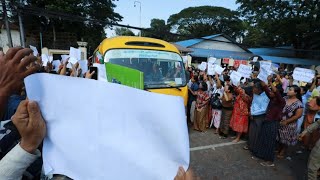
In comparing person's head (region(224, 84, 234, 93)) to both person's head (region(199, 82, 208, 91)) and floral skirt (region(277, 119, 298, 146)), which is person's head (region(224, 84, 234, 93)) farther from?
floral skirt (region(277, 119, 298, 146))

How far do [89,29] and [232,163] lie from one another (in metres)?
26.7

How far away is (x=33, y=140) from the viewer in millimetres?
964

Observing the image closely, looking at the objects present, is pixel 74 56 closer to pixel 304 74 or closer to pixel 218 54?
pixel 304 74

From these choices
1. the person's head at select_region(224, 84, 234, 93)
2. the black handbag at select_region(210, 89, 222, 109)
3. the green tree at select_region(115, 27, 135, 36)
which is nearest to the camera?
the person's head at select_region(224, 84, 234, 93)

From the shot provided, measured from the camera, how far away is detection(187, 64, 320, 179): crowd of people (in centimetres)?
487

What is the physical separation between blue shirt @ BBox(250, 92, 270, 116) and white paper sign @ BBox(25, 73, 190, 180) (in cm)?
486

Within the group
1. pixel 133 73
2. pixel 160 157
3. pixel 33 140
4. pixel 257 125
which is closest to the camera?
pixel 160 157

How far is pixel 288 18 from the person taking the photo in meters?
23.8

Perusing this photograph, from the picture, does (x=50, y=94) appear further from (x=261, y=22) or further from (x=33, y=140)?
(x=261, y=22)

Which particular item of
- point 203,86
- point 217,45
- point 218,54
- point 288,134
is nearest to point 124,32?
point 217,45

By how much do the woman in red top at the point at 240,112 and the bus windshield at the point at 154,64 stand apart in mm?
1426

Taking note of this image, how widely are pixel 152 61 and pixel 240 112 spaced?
249 centimetres

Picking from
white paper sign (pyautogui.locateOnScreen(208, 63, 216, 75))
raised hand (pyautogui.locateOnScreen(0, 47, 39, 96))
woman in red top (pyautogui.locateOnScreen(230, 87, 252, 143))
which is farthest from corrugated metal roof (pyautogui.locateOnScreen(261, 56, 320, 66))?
raised hand (pyautogui.locateOnScreen(0, 47, 39, 96))

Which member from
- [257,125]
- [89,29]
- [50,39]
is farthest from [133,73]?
[89,29]
